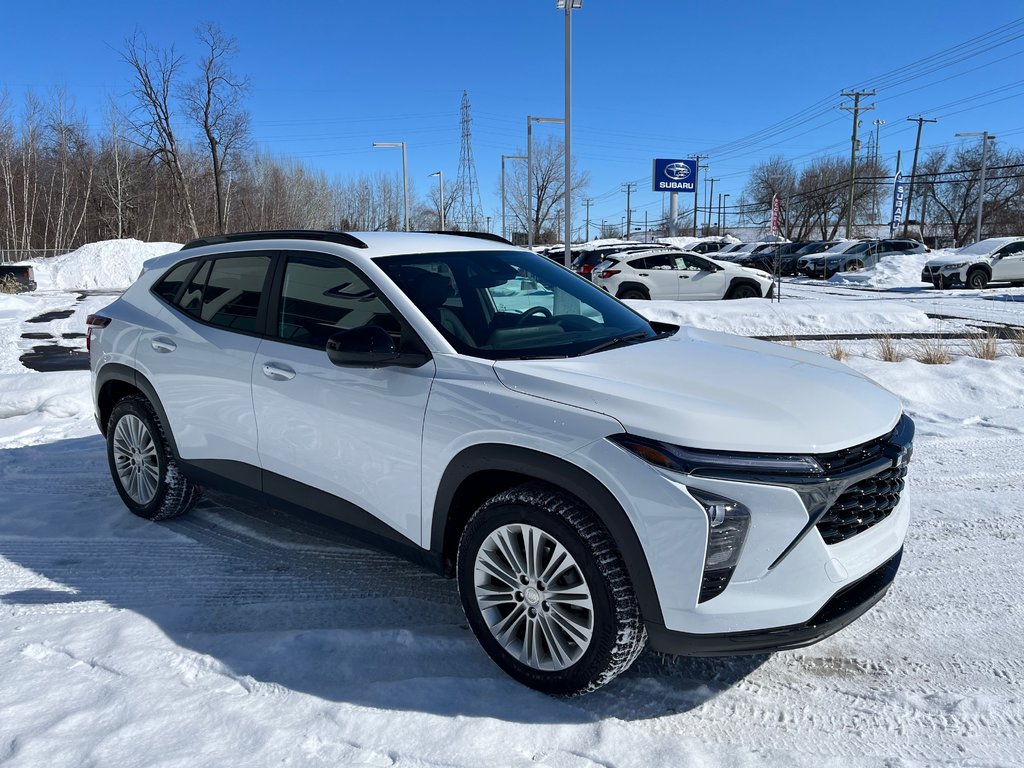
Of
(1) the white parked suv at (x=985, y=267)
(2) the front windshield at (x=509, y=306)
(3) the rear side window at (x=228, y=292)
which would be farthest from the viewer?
(1) the white parked suv at (x=985, y=267)

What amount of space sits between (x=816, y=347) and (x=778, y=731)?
1030cm

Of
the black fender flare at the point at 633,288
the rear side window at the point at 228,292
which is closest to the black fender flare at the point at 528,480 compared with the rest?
the rear side window at the point at 228,292

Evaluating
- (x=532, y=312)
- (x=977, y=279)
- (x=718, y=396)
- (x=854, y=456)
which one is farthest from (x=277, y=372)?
(x=977, y=279)

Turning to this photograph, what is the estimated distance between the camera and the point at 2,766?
247cm

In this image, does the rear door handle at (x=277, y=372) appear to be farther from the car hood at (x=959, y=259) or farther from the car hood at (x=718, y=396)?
the car hood at (x=959, y=259)

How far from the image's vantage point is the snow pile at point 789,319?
14.4 m

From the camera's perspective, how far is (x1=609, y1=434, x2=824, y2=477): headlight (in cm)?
246

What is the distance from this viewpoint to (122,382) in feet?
15.8

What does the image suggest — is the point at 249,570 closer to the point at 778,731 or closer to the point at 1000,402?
the point at 778,731

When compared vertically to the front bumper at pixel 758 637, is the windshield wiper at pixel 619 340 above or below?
above

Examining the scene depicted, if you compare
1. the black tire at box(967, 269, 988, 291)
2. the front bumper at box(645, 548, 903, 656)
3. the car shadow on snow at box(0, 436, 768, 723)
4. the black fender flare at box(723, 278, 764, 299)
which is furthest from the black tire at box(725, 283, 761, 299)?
the front bumper at box(645, 548, 903, 656)

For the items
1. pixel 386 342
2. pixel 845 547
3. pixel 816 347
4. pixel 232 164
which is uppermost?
pixel 232 164

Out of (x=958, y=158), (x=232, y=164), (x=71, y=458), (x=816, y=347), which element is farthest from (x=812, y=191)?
(x=71, y=458)

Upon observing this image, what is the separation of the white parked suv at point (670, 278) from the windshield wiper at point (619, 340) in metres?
16.1
